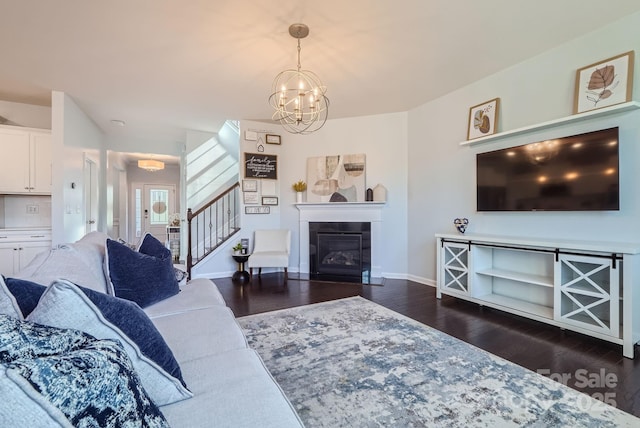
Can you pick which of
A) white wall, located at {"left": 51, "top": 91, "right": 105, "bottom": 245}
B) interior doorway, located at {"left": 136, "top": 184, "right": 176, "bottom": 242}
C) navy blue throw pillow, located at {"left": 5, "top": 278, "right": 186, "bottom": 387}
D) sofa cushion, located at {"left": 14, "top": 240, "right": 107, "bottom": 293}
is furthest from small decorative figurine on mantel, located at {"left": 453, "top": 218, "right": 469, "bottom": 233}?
interior doorway, located at {"left": 136, "top": 184, "right": 176, "bottom": 242}

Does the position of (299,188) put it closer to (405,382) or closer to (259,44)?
(259,44)

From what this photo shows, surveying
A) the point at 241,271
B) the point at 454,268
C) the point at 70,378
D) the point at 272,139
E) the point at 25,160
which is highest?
the point at 272,139

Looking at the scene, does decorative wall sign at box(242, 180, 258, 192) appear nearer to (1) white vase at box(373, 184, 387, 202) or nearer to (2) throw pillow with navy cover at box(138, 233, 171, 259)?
(1) white vase at box(373, 184, 387, 202)

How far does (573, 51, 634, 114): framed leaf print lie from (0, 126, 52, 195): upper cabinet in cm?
625

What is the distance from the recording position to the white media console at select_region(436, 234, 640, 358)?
7.18 ft

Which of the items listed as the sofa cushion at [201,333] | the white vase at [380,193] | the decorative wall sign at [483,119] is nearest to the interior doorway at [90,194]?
the sofa cushion at [201,333]

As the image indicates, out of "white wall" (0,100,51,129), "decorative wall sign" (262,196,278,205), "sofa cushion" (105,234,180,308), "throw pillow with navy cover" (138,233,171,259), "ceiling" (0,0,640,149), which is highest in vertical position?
"ceiling" (0,0,640,149)

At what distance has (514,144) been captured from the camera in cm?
320

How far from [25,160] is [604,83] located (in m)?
6.55

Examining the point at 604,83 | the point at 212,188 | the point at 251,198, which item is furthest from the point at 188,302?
the point at 212,188

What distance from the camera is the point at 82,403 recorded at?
0.52 meters

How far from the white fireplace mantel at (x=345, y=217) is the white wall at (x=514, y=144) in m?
0.50

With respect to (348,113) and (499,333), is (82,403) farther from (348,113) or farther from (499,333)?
(348,113)

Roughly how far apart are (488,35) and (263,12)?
78.2 inches
